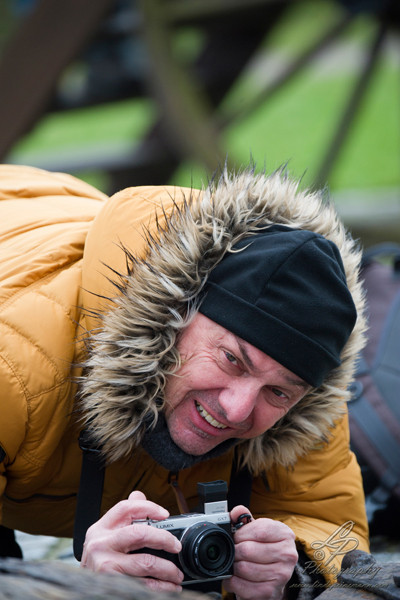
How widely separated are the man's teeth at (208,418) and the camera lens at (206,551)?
0.75ft

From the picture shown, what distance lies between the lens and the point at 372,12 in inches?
176

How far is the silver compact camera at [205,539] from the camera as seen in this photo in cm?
159

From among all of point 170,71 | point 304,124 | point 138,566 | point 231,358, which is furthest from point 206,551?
point 304,124

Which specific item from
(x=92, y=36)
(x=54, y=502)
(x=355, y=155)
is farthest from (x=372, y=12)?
(x=355, y=155)

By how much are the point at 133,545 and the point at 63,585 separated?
20.4 inches

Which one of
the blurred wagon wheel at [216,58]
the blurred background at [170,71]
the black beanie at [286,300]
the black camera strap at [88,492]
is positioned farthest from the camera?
the blurred wagon wheel at [216,58]

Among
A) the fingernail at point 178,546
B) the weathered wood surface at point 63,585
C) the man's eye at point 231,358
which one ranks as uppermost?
the weathered wood surface at point 63,585

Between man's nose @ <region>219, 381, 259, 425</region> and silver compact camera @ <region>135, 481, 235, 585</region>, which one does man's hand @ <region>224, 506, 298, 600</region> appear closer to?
silver compact camera @ <region>135, 481, 235, 585</region>

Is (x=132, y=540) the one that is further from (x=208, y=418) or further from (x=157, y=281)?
(x=157, y=281)

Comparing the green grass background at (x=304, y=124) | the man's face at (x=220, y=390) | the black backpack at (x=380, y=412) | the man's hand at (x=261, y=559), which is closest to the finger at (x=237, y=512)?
the man's hand at (x=261, y=559)

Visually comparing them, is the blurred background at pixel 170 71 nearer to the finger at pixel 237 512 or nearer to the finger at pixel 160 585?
the finger at pixel 237 512

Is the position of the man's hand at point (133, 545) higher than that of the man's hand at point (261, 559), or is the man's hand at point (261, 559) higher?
the man's hand at point (133, 545)

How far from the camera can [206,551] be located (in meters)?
1.61

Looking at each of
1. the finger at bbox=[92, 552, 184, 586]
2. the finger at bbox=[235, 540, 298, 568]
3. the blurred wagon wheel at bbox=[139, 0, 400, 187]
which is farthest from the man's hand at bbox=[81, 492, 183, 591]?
the blurred wagon wheel at bbox=[139, 0, 400, 187]
